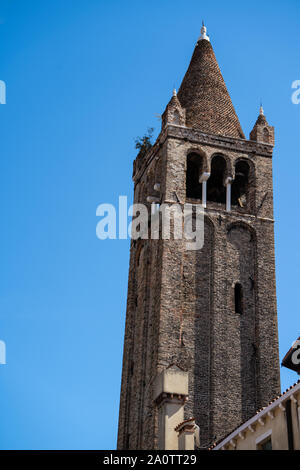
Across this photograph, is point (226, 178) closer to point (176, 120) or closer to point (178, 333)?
point (176, 120)

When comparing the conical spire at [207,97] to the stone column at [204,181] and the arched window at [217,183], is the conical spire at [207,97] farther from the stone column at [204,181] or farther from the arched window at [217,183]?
the stone column at [204,181]

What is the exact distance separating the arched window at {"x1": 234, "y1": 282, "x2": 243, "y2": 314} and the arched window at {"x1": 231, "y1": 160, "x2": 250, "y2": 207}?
4.69 metres

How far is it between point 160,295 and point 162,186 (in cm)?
525

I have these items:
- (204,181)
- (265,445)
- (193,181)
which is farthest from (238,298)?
(265,445)

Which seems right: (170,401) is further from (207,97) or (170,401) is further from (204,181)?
(207,97)

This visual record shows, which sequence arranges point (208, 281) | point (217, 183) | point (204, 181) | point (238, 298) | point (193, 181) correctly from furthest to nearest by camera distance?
point (217, 183)
point (193, 181)
point (204, 181)
point (238, 298)
point (208, 281)

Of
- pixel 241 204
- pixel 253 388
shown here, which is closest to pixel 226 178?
pixel 241 204

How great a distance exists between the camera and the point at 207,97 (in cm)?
4153

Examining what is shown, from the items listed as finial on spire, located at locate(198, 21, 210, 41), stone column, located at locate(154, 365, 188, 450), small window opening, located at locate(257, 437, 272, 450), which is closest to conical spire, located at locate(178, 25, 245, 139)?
finial on spire, located at locate(198, 21, 210, 41)

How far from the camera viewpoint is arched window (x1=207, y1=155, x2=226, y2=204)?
3969 centimetres

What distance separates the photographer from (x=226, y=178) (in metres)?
38.6

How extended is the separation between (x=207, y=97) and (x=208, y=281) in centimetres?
994

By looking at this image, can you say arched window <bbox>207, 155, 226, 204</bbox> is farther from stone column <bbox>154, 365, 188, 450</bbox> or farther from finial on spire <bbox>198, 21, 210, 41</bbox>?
stone column <bbox>154, 365, 188, 450</bbox>
